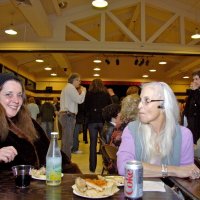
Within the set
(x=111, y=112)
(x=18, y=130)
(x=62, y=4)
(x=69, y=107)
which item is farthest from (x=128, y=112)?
(x=62, y=4)

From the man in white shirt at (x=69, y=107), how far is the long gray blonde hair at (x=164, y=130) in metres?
3.70

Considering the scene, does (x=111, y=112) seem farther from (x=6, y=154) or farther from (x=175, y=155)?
(x=6, y=154)

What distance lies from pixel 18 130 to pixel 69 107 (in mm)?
3515

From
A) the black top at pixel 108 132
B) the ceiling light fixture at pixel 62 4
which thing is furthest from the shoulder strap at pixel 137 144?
the ceiling light fixture at pixel 62 4

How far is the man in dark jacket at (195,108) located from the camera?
4.36 m

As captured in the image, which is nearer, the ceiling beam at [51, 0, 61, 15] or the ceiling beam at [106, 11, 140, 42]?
the ceiling beam at [51, 0, 61, 15]

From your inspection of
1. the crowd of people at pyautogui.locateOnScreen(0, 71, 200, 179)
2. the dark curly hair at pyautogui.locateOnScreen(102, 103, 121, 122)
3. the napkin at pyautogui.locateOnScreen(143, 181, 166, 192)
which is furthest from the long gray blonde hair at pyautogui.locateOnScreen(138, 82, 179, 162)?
the dark curly hair at pyautogui.locateOnScreen(102, 103, 121, 122)

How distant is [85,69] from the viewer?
1650 cm

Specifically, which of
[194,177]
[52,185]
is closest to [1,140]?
[52,185]

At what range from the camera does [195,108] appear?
14.5 ft

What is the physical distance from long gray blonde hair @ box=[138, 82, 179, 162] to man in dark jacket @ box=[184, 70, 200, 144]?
2.51 metres

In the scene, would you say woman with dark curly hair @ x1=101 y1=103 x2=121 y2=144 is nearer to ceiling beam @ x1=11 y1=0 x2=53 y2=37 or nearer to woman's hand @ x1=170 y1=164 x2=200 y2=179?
woman's hand @ x1=170 y1=164 x2=200 y2=179

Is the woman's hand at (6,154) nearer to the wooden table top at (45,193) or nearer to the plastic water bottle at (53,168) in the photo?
the wooden table top at (45,193)

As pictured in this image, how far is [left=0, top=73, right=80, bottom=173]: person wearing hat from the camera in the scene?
6.89ft
